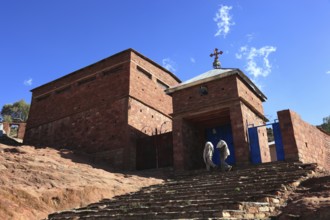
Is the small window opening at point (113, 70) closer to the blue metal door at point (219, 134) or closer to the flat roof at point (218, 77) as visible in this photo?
the flat roof at point (218, 77)

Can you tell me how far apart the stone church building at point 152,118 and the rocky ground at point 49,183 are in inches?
105

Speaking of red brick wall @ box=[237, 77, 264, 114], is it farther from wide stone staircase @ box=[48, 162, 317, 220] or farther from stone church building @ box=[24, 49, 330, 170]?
wide stone staircase @ box=[48, 162, 317, 220]

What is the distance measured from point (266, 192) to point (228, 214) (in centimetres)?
186

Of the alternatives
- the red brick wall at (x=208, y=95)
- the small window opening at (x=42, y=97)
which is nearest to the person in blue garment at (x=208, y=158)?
the red brick wall at (x=208, y=95)

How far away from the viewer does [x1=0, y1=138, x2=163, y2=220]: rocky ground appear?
9172 mm

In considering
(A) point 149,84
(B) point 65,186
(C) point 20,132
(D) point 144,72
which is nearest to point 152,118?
(A) point 149,84

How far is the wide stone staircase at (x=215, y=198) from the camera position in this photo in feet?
22.5

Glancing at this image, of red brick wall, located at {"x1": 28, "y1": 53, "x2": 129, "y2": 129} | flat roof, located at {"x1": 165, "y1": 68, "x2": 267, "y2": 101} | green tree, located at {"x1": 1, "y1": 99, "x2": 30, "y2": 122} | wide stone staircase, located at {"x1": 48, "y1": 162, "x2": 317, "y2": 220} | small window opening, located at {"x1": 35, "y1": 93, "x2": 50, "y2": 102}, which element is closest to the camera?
wide stone staircase, located at {"x1": 48, "y1": 162, "x2": 317, "y2": 220}

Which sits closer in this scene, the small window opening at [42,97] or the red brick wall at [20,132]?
the small window opening at [42,97]

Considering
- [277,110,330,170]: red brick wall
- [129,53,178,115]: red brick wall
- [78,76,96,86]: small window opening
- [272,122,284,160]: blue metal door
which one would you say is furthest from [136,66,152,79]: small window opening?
[277,110,330,170]: red brick wall

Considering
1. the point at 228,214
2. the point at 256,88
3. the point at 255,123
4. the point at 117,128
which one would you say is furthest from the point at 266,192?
the point at 117,128

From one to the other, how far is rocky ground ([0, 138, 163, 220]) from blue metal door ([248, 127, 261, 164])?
3901 mm

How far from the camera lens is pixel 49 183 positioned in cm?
1063

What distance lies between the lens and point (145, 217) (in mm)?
7406
